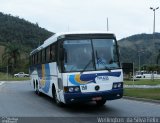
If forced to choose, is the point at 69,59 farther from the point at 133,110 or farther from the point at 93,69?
the point at 133,110

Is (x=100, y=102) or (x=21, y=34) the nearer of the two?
(x=100, y=102)

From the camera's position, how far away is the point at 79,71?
16094 millimetres

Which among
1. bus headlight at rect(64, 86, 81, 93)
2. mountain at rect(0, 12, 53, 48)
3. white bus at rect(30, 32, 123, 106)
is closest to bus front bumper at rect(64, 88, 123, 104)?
white bus at rect(30, 32, 123, 106)

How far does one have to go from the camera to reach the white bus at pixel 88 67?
52.4 feet

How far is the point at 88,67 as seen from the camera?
16.2 metres

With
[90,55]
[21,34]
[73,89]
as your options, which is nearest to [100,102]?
[73,89]

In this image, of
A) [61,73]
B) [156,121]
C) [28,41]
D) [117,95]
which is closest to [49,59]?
[61,73]

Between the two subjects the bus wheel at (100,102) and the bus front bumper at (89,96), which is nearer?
the bus front bumper at (89,96)

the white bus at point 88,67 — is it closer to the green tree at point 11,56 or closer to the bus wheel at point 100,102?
the bus wheel at point 100,102

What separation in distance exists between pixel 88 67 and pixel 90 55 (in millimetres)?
507

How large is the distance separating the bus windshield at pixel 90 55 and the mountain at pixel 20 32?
117 metres

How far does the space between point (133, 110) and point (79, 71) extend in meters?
2.79

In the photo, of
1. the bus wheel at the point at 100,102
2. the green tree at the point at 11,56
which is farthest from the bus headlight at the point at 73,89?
the green tree at the point at 11,56

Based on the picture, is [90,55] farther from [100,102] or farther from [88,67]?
[100,102]
